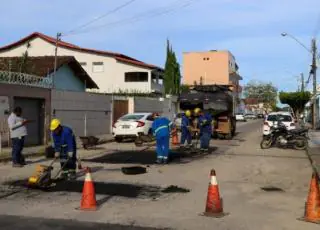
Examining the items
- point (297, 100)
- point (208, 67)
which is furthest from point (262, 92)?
point (297, 100)

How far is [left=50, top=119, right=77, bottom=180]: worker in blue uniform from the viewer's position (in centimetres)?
1158

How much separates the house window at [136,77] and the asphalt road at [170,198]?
129 feet

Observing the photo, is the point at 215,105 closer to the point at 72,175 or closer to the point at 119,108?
the point at 119,108

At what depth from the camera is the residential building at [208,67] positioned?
354ft

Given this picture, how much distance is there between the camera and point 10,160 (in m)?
16.5

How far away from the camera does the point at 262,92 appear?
454ft

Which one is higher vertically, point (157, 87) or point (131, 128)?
point (157, 87)

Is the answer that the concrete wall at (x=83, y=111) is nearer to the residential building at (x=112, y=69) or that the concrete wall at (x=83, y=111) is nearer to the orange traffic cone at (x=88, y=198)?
the orange traffic cone at (x=88, y=198)

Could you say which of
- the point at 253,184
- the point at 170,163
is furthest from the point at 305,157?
the point at 253,184

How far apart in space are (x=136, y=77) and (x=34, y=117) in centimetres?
3392

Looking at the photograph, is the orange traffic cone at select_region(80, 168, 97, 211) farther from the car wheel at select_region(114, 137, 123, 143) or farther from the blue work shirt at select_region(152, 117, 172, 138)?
the car wheel at select_region(114, 137, 123, 143)

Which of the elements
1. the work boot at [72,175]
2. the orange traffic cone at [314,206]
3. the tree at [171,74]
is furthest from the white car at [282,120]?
the tree at [171,74]

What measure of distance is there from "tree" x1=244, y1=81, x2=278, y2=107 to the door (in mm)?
113082

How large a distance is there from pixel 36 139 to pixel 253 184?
12.9 meters
